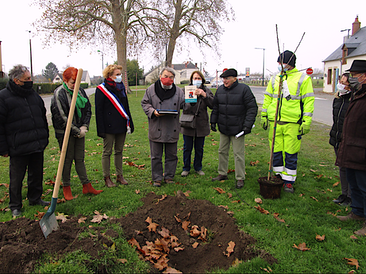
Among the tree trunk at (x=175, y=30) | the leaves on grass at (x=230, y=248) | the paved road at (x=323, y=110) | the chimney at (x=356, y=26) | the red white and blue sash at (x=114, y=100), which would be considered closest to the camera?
the leaves on grass at (x=230, y=248)

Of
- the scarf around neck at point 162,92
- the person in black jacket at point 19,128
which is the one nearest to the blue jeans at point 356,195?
the scarf around neck at point 162,92

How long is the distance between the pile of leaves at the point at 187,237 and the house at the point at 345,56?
40.2 meters

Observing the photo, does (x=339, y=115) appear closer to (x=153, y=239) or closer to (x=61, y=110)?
(x=153, y=239)

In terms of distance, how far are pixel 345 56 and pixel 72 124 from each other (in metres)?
44.5

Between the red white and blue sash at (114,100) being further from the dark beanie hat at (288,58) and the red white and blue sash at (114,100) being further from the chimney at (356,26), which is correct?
the chimney at (356,26)

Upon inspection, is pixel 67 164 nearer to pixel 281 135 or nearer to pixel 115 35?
pixel 281 135

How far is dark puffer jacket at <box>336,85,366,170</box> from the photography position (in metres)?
3.74

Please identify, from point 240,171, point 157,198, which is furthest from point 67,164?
point 240,171

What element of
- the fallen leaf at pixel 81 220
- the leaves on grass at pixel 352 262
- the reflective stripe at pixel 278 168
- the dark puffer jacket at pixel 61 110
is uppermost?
the dark puffer jacket at pixel 61 110

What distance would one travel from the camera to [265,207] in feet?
14.8

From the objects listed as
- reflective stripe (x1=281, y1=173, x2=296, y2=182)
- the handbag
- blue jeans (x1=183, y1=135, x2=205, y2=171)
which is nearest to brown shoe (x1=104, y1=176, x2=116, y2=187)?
blue jeans (x1=183, y1=135, x2=205, y2=171)

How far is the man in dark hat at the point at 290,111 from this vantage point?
5.00m

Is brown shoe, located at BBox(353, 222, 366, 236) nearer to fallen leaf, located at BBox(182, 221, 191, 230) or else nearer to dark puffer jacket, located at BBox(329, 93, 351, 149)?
dark puffer jacket, located at BBox(329, 93, 351, 149)

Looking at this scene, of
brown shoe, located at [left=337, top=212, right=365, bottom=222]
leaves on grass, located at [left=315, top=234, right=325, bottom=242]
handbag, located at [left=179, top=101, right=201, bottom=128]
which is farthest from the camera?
handbag, located at [left=179, top=101, right=201, bottom=128]
